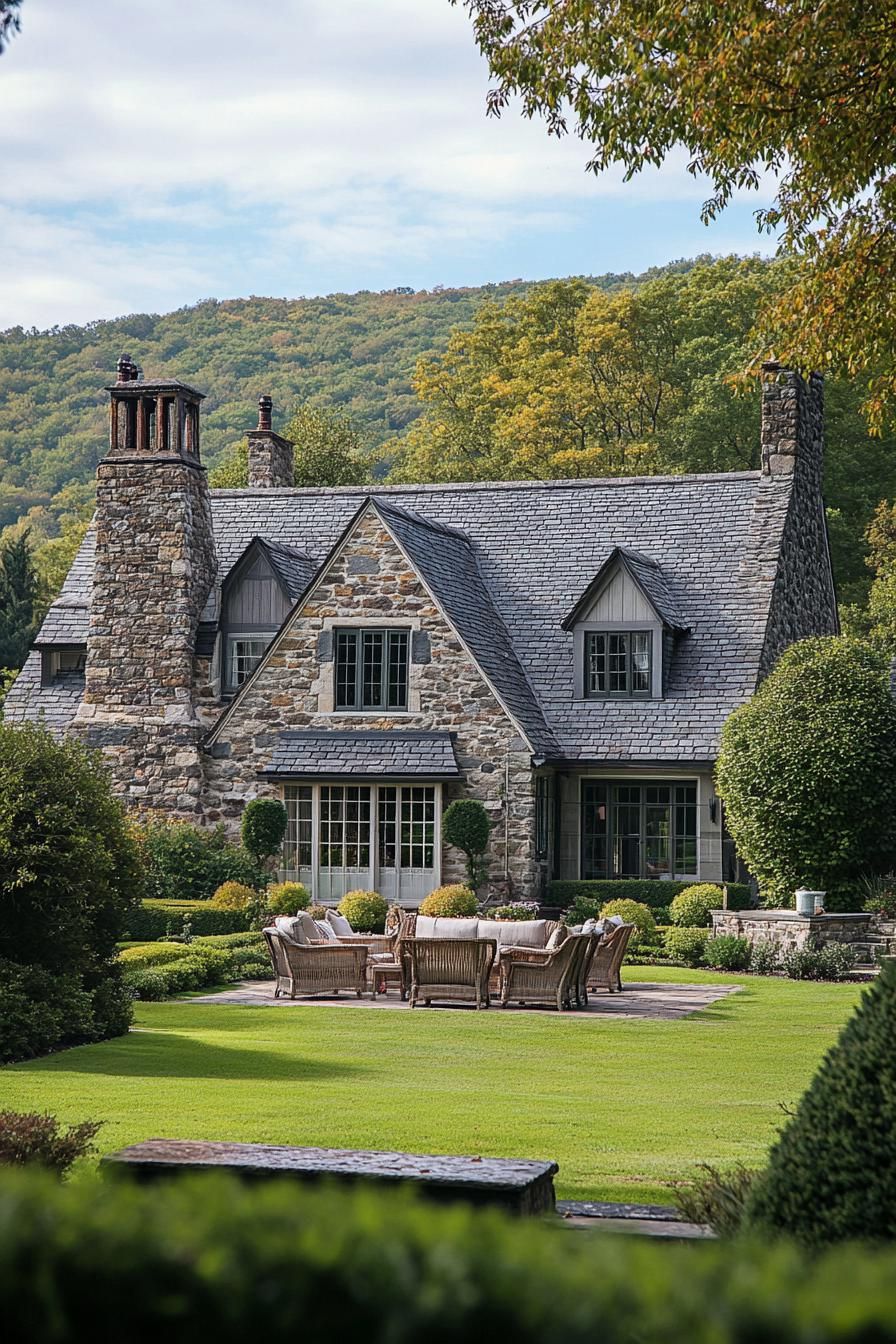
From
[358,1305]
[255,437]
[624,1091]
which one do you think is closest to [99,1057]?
[624,1091]

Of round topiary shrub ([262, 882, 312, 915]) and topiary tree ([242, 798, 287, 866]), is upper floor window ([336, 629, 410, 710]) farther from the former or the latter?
round topiary shrub ([262, 882, 312, 915])

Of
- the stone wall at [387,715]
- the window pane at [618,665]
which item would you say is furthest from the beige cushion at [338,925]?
the window pane at [618,665]

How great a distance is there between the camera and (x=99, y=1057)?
42.9 feet

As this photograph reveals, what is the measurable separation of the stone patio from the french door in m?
6.99

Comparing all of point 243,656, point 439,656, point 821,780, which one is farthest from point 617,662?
point 243,656

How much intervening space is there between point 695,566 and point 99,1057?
18.8 metres

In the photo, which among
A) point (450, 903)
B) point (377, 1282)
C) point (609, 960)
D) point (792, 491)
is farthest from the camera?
point (792, 491)

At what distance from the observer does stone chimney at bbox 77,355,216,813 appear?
28.8 metres

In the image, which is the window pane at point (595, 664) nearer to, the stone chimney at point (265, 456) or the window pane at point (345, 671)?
the window pane at point (345, 671)

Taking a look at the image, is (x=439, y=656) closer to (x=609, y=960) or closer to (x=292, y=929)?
(x=609, y=960)

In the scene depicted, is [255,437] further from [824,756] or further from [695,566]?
[824,756]

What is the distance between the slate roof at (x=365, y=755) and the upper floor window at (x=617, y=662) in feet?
10.9

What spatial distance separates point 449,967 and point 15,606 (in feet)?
108

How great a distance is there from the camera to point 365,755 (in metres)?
26.7
